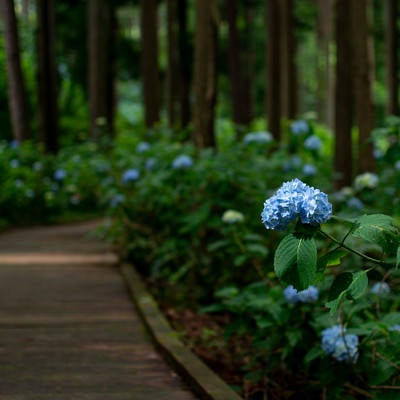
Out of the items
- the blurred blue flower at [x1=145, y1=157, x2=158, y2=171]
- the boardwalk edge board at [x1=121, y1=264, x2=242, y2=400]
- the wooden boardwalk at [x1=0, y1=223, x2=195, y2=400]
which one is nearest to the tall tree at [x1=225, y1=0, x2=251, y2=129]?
the wooden boardwalk at [x1=0, y1=223, x2=195, y2=400]

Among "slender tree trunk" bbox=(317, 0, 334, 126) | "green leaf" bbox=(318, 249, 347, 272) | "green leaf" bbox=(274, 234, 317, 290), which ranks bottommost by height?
"slender tree trunk" bbox=(317, 0, 334, 126)

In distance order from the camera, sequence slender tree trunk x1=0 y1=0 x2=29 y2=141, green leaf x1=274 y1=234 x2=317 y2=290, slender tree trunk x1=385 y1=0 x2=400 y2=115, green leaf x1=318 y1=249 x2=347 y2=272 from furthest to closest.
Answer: slender tree trunk x1=385 y1=0 x2=400 y2=115
slender tree trunk x1=0 y1=0 x2=29 y2=141
green leaf x1=318 y1=249 x2=347 y2=272
green leaf x1=274 y1=234 x2=317 y2=290

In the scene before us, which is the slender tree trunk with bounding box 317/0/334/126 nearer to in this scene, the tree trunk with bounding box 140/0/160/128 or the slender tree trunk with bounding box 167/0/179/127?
the slender tree trunk with bounding box 167/0/179/127

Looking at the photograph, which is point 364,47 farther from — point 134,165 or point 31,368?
point 31,368

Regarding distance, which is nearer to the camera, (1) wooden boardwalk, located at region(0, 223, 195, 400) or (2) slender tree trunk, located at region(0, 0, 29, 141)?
(1) wooden boardwalk, located at region(0, 223, 195, 400)

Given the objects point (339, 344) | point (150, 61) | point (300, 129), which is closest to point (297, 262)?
point (339, 344)

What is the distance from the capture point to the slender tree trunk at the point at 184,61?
26438 mm

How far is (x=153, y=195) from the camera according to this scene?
992 centimetres

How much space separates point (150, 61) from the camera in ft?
72.7

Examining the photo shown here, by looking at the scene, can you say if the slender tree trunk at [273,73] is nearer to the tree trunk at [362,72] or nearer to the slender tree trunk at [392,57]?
the slender tree trunk at [392,57]

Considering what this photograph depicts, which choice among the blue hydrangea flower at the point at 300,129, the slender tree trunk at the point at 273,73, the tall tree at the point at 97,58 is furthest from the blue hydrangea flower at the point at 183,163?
the tall tree at the point at 97,58

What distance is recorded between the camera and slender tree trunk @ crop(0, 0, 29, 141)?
16445 millimetres

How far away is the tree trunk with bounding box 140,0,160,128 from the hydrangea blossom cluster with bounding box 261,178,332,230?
18.5 m

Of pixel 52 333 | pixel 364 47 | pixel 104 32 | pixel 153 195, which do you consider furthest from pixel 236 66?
pixel 52 333
